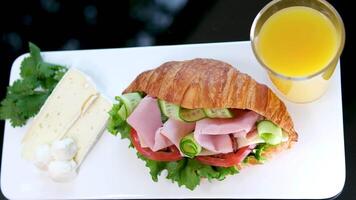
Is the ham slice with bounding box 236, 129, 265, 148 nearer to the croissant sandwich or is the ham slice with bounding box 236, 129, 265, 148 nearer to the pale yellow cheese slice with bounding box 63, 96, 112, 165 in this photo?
the croissant sandwich

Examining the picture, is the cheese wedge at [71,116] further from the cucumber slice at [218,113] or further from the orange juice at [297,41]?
the orange juice at [297,41]

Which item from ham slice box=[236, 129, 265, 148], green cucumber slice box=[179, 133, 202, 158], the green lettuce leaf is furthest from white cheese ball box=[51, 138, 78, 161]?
ham slice box=[236, 129, 265, 148]

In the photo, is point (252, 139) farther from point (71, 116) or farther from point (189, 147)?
point (71, 116)

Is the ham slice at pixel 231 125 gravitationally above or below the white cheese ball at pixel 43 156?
above

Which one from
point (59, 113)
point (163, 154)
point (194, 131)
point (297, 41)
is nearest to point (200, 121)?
point (194, 131)

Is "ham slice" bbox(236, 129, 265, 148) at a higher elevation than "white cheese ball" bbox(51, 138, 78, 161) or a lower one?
higher

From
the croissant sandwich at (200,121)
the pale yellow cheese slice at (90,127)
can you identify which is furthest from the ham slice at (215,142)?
the pale yellow cheese slice at (90,127)

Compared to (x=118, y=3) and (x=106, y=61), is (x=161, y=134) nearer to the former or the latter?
(x=106, y=61)

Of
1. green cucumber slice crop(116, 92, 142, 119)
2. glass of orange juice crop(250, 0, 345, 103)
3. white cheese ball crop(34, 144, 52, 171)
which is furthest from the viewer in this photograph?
white cheese ball crop(34, 144, 52, 171)
